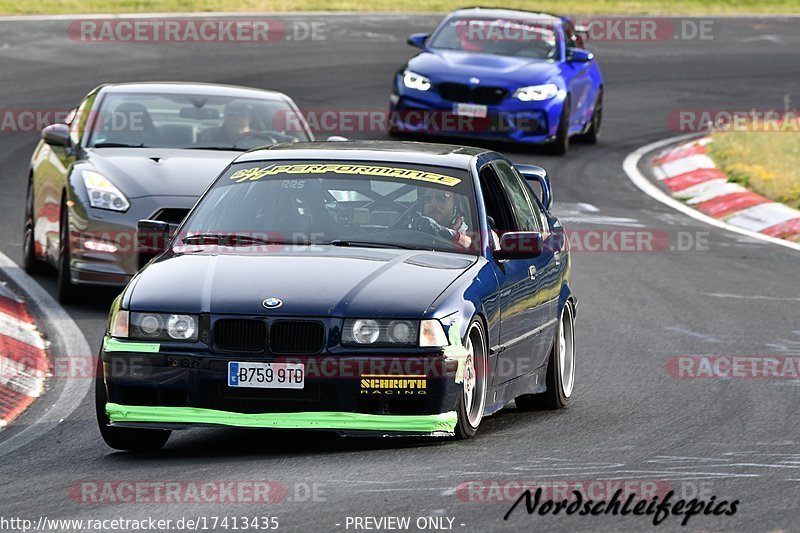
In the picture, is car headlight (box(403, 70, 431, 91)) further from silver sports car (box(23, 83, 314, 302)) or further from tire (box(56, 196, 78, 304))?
tire (box(56, 196, 78, 304))

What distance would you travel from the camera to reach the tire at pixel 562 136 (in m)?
21.3

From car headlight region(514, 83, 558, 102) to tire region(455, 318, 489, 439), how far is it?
13.0m

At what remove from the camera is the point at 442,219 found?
8.90m

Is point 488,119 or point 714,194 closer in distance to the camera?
point 714,194

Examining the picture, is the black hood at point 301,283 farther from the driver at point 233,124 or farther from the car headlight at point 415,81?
the car headlight at point 415,81

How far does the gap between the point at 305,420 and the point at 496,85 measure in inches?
538

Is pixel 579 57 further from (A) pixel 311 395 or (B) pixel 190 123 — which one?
(A) pixel 311 395

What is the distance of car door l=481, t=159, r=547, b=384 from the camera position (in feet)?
28.5

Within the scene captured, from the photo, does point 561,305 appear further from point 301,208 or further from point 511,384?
point 301,208

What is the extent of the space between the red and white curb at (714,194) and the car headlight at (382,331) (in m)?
9.91

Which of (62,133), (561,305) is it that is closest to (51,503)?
(561,305)
